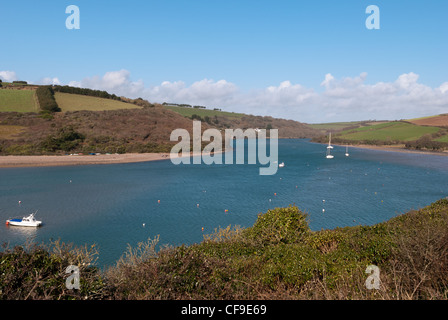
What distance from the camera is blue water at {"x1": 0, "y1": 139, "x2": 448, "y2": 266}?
36906 millimetres

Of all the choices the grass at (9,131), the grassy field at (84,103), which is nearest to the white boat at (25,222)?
the grass at (9,131)

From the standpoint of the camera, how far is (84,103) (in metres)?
153

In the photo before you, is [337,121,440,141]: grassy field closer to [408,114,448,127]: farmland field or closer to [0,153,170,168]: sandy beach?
[408,114,448,127]: farmland field

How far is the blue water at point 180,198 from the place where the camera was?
36.9 meters

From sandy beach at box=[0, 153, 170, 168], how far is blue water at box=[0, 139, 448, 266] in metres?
8.14

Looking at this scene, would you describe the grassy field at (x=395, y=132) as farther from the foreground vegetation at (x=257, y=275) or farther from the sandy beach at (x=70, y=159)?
the foreground vegetation at (x=257, y=275)

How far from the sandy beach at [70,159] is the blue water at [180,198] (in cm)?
814

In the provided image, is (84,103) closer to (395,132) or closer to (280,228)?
(280,228)

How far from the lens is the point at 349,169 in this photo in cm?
9200

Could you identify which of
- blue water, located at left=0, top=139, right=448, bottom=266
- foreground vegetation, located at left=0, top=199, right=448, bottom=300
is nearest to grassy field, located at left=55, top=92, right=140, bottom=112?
blue water, located at left=0, top=139, right=448, bottom=266

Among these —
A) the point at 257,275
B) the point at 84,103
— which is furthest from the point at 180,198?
the point at 84,103
